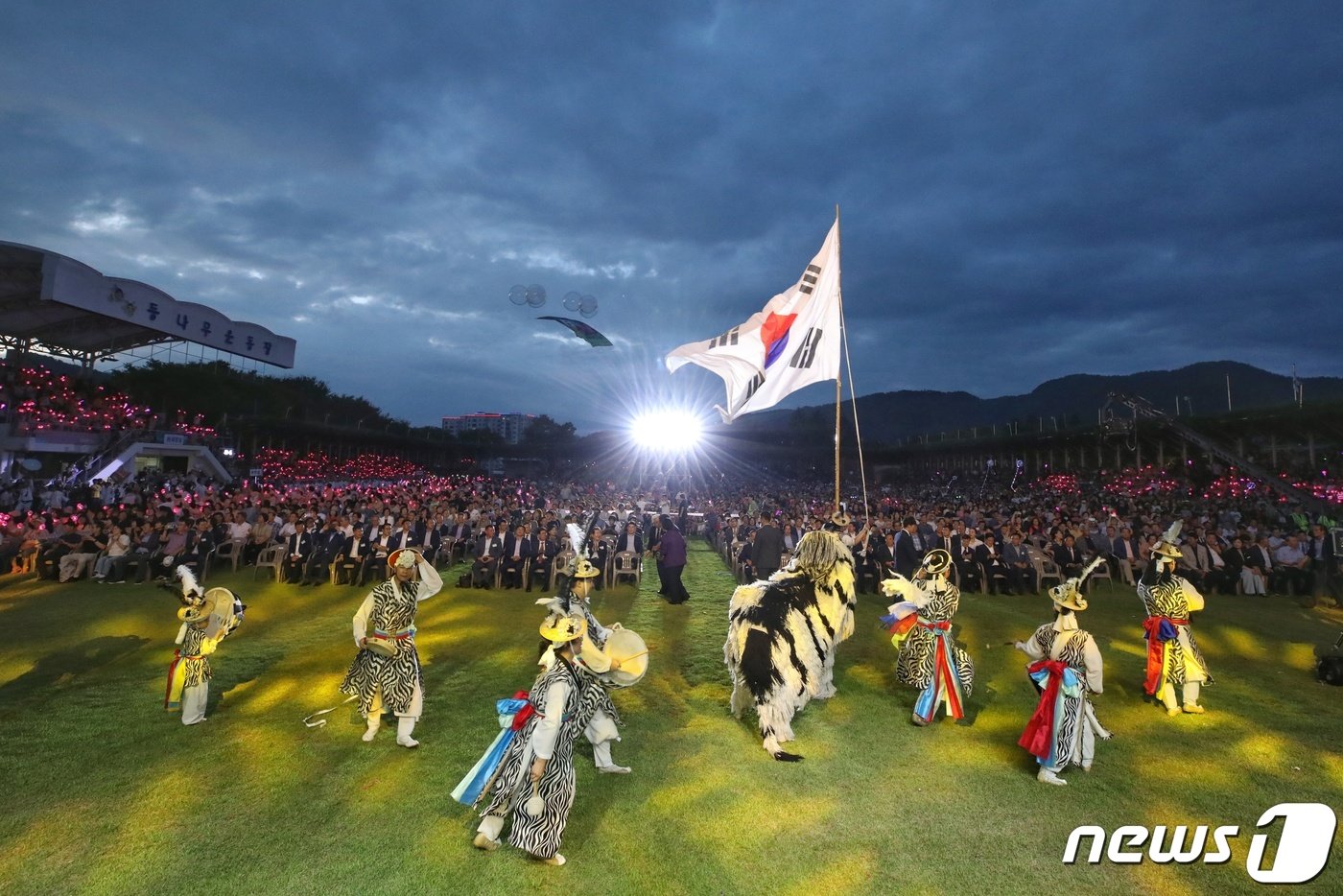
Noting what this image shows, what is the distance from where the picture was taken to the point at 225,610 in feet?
20.4

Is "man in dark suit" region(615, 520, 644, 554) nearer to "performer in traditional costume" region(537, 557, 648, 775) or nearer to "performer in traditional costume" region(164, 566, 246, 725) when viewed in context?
"performer in traditional costume" region(164, 566, 246, 725)

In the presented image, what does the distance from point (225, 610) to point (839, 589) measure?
6453mm

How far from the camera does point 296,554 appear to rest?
12.4 metres

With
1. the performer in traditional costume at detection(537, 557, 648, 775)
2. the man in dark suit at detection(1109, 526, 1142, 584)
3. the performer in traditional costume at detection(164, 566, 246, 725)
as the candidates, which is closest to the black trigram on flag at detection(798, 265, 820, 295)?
the performer in traditional costume at detection(537, 557, 648, 775)

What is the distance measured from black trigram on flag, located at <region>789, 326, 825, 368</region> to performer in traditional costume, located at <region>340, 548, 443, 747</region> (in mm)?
4703

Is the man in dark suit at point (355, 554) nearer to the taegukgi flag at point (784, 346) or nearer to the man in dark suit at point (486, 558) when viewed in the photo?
the man in dark suit at point (486, 558)

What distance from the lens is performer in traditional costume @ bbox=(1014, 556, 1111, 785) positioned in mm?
4949

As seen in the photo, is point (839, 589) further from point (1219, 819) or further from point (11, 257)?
point (11, 257)

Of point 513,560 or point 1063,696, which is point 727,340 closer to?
point 1063,696

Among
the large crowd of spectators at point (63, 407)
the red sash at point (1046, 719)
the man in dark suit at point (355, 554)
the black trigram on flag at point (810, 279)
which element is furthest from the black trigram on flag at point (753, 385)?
the large crowd of spectators at point (63, 407)

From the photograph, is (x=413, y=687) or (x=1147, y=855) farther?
(x=413, y=687)

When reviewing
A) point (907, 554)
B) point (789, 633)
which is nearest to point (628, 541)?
point (907, 554)

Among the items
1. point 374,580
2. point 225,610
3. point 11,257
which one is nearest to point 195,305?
point 11,257

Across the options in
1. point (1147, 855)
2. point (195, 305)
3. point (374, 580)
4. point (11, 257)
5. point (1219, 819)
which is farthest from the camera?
point (195, 305)
